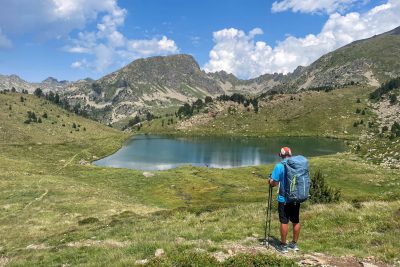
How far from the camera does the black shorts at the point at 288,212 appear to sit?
57.7ft

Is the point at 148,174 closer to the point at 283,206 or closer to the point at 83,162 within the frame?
the point at 83,162

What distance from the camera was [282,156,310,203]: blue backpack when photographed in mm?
16766

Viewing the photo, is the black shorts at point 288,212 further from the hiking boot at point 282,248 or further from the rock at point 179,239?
the rock at point 179,239

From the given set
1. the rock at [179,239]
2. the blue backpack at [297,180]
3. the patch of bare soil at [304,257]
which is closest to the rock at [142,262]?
the patch of bare soil at [304,257]

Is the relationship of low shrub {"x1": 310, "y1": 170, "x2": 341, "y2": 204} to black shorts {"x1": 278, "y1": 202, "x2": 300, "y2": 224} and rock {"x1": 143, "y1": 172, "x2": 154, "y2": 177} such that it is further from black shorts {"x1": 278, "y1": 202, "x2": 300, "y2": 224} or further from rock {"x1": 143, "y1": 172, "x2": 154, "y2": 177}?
rock {"x1": 143, "y1": 172, "x2": 154, "y2": 177}

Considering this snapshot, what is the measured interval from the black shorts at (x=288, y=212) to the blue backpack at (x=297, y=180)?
85 centimetres

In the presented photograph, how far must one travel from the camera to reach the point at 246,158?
171m

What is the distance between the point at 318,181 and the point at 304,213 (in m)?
17.6

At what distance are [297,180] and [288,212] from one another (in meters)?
1.93

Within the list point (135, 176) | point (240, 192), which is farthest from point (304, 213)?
point (135, 176)

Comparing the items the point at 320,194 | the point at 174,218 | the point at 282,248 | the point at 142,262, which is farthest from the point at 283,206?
the point at 320,194

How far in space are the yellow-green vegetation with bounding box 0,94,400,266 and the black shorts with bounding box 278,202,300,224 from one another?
1.76 m

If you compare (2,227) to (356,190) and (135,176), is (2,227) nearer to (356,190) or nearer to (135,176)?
(135,176)

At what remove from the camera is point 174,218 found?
34375 millimetres
